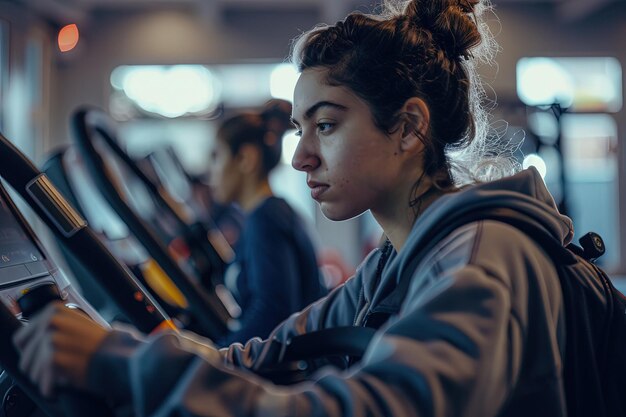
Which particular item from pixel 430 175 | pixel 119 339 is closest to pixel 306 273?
pixel 430 175

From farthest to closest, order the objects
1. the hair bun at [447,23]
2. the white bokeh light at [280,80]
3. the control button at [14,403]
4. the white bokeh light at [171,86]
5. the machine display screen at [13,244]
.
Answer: the white bokeh light at [280,80]
the white bokeh light at [171,86]
the hair bun at [447,23]
the machine display screen at [13,244]
the control button at [14,403]

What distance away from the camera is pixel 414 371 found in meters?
0.75

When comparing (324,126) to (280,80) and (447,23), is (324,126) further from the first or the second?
(280,80)

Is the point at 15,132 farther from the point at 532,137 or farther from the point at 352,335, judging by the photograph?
the point at 352,335

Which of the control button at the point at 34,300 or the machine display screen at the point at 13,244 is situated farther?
the machine display screen at the point at 13,244

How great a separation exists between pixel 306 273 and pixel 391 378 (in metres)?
1.79

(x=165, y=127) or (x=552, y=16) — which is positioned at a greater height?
(x=552, y=16)

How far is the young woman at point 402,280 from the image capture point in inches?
29.2

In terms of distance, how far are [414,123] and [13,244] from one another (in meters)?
0.66

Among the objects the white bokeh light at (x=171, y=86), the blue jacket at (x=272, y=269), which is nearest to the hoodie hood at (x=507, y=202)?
the blue jacket at (x=272, y=269)

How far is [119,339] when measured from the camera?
770 millimetres

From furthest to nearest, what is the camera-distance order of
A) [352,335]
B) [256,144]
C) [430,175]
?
[256,144] < [430,175] < [352,335]

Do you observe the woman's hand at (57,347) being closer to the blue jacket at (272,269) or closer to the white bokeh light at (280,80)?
the blue jacket at (272,269)

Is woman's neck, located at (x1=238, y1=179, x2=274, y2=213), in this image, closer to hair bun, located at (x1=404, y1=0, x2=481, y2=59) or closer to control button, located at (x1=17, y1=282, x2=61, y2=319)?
hair bun, located at (x1=404, y1=0, x2=481, y2=59)
